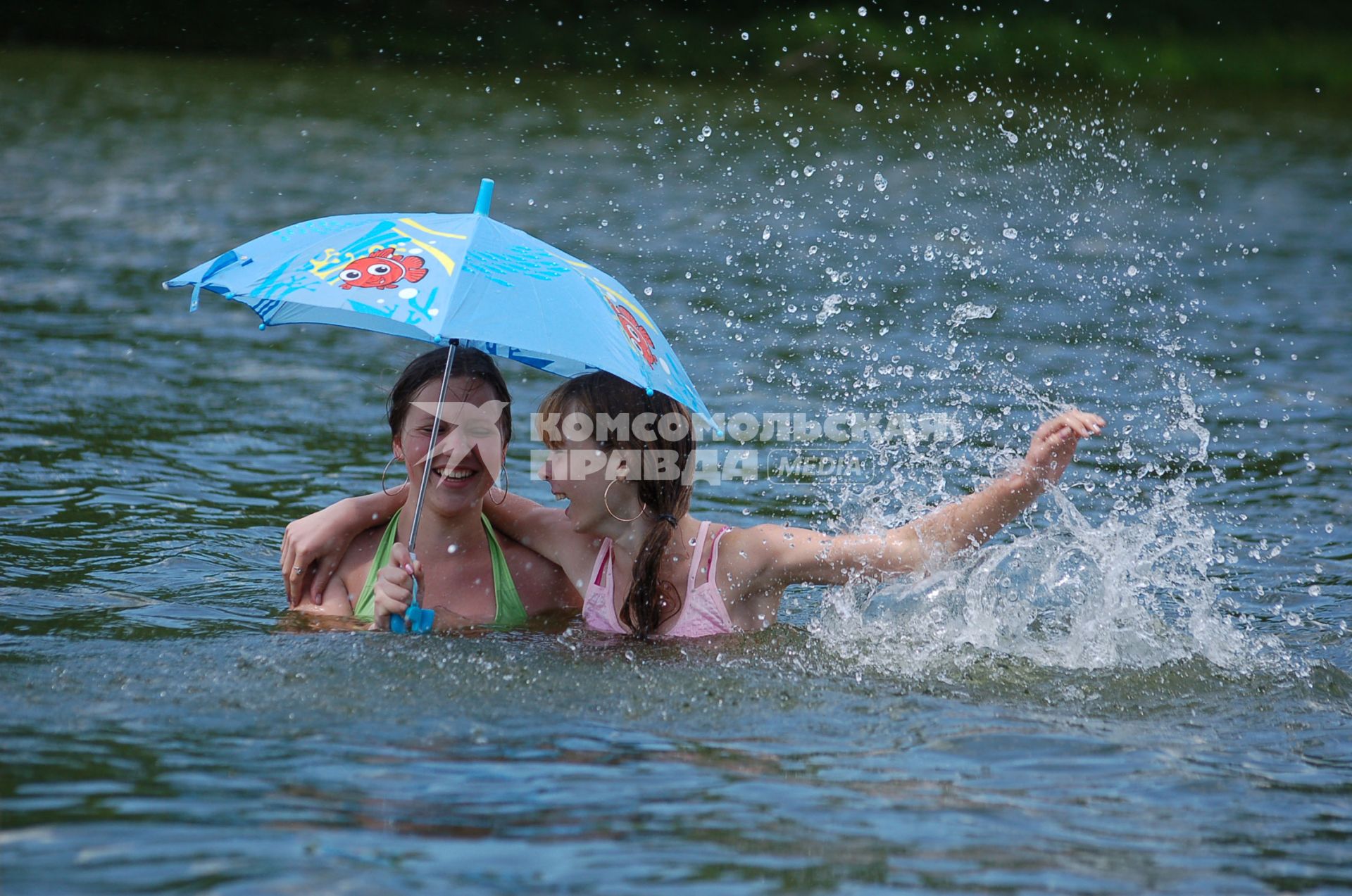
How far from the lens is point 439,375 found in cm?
545

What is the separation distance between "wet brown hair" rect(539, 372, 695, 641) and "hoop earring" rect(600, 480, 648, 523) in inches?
0.9

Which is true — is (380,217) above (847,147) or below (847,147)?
below

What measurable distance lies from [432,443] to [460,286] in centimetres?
72

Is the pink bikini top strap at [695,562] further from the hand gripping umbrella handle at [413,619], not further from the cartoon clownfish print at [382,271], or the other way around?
the cartoon clownfish print at [382,271]

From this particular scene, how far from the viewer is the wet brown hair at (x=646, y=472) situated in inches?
212

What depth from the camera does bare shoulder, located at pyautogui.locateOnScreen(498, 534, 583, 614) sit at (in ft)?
19.4

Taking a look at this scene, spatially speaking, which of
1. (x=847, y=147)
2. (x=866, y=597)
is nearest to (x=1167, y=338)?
(x=866, y=597)

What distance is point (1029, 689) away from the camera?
5.35m

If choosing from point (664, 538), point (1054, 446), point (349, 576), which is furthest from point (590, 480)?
point (1054, 446)

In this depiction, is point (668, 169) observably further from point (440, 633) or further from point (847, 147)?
point (440, 633)

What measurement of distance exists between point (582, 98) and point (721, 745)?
68.3ft

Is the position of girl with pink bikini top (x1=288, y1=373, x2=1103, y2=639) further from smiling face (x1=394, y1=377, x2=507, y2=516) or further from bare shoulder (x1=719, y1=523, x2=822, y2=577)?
smiling face (x1=394, y1=377, x2=507, y2=516)

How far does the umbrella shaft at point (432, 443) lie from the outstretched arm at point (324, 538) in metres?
0.42

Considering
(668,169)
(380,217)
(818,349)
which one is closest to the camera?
(380,217)
